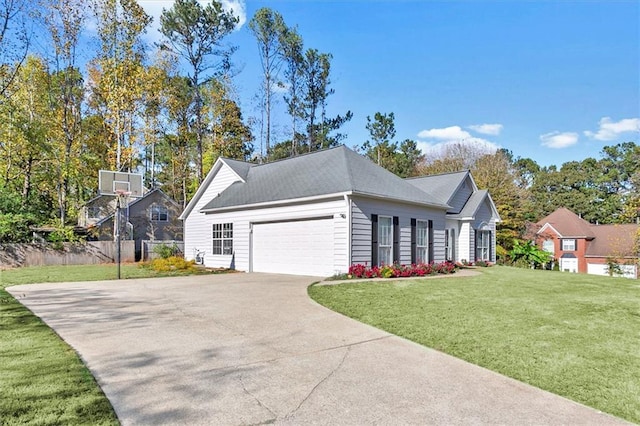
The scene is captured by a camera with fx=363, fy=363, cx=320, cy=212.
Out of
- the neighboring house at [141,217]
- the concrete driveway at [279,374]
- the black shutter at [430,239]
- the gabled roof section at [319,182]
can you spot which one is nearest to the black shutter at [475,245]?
the gabled roof section at [319,182]

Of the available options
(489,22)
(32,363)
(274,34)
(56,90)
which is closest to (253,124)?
(274,34)

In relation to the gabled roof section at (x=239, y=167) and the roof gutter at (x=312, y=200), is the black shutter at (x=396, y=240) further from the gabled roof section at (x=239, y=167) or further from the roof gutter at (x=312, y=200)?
the gabled roof section at (x=239, y=167)

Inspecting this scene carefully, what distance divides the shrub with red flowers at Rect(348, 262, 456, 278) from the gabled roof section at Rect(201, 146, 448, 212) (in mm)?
2461

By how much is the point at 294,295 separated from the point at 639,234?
12.2 m

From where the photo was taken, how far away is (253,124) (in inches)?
1227

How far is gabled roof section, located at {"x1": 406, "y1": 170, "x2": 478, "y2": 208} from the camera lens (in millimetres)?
17942

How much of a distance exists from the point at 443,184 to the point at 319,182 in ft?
28.5

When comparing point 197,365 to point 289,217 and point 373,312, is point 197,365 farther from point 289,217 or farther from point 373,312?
point 289,217

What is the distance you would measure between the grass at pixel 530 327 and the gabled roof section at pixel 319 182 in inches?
156

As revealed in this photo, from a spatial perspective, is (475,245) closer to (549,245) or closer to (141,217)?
(549,245)

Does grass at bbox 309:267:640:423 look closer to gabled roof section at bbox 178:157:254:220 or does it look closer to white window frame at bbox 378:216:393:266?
white window frame at bbox 378:216:393:266

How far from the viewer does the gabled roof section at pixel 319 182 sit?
1281cm

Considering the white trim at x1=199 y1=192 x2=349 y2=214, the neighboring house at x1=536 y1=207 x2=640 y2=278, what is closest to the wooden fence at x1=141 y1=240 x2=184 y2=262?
the white trim at x1=199 y1=192 x2=349 y2=214

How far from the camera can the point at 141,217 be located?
28.1m
